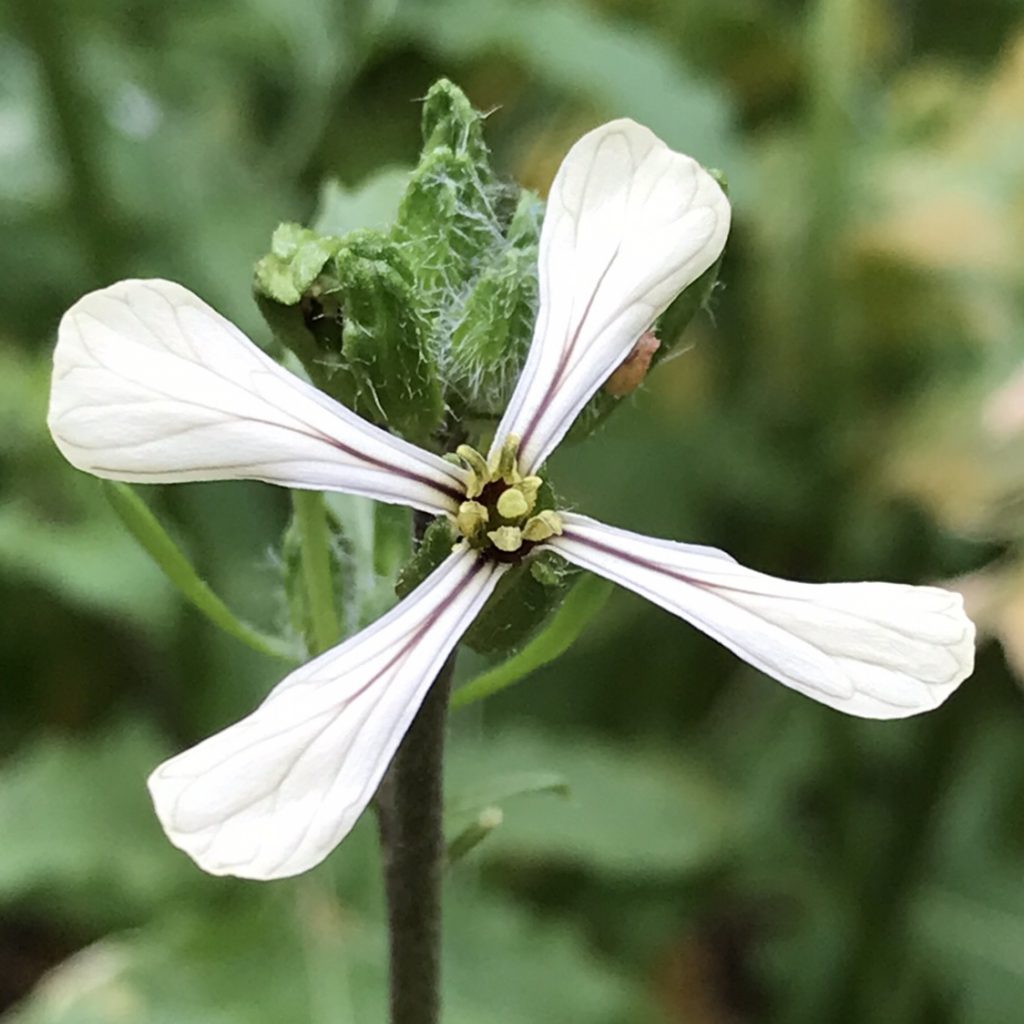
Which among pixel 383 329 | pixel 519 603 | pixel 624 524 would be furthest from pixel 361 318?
pixel 624 524

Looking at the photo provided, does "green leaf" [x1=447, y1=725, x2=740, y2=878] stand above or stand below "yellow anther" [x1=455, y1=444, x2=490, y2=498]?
below

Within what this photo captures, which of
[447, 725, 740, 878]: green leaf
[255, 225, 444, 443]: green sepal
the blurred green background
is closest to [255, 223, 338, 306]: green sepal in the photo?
[255, 225, 444, 443]: green sepal

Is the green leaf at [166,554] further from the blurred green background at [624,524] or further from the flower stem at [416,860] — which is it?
the blurred green background at [624,524]

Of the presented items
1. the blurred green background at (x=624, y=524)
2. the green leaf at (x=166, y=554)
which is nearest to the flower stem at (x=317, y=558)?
the green leaf at (x=166, y=554)

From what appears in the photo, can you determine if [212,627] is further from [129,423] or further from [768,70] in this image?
[768,70]

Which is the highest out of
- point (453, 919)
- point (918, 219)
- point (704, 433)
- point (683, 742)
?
point (918, 219)

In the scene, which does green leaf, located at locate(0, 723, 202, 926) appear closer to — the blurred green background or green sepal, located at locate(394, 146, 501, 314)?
the blurred green background

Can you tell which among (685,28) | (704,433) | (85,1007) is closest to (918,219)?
(704,433)
